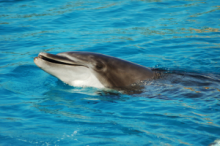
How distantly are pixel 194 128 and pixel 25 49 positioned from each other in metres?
7.35

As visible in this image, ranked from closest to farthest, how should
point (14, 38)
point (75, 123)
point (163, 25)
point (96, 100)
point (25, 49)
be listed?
1. point (75, 123)
2. point (96, 100)
3. point (25, 49)
4. point (14, 38)
5. point (163, 25)

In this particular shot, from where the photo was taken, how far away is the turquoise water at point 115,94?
17.3ft

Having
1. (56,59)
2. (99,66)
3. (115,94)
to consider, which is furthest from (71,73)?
(115,94)

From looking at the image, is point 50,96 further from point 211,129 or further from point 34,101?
point 211,129

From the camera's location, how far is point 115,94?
22.6ft

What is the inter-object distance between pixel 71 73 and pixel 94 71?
52cm

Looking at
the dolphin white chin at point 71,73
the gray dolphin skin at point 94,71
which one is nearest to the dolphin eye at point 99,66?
the gray dolphin skin at point 94,71

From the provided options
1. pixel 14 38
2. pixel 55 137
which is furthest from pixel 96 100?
pixel 14 38

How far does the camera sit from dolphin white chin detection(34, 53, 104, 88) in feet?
22.6

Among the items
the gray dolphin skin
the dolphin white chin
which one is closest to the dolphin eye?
the gray dolphin skin

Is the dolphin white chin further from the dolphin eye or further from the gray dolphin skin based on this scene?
the dolphin eye

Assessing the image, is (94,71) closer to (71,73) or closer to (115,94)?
(71,73)

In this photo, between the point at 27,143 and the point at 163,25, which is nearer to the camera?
the point at 27,143

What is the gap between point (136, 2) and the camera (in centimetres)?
1700
